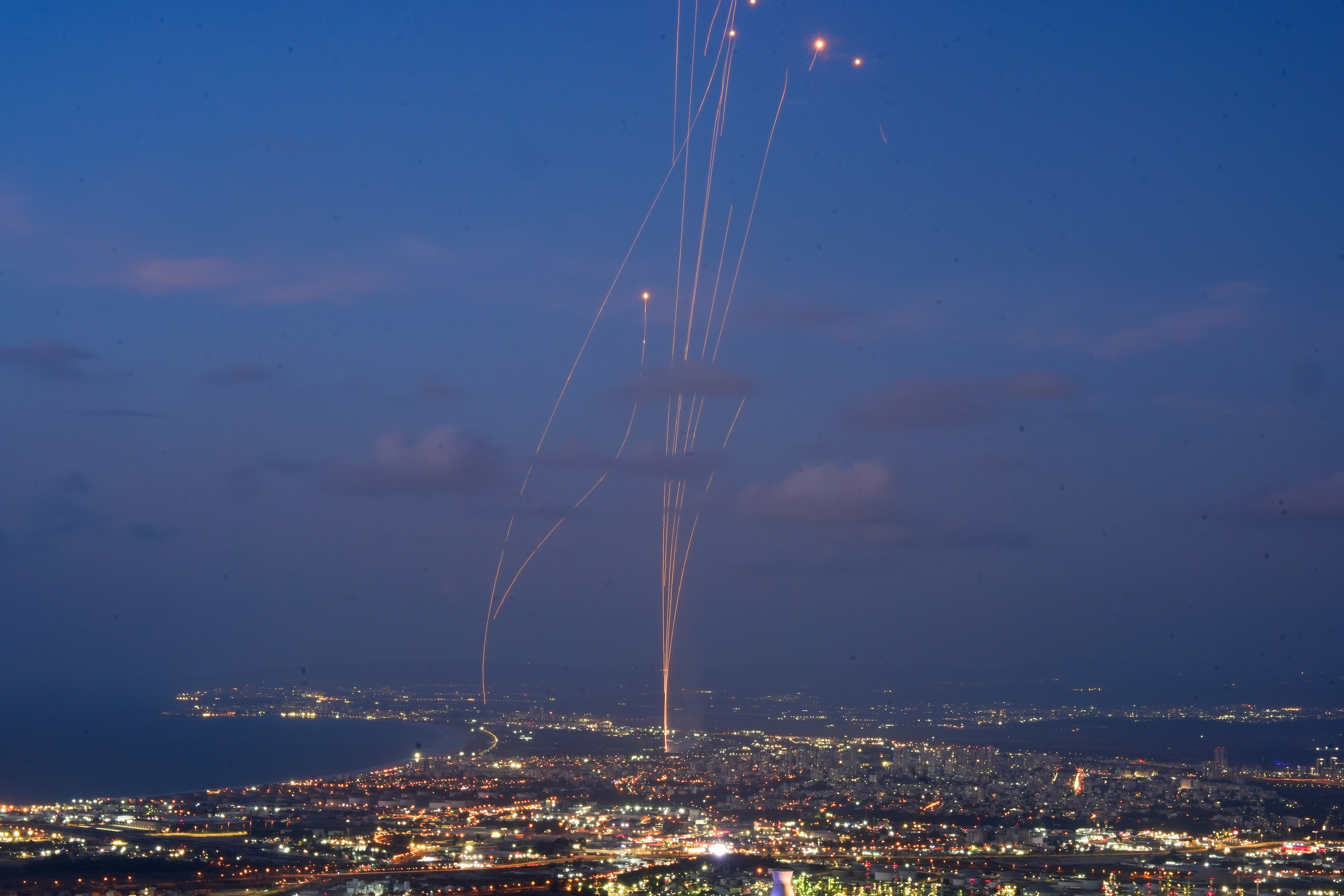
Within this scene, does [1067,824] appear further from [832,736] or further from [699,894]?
[832,736]

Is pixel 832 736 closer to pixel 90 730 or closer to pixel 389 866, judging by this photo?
pixel 389 866

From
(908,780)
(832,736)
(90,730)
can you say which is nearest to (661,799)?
(908,780)

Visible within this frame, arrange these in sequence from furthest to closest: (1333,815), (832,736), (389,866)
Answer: (832,736), (1333,815), (389,866)

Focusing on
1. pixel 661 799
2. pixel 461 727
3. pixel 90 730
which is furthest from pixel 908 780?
pixel 90 730

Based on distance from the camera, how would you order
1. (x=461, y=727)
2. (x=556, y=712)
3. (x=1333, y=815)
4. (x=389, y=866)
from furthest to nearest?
(x=556, y=712) → (x=461, y=727) → (x=1333, y=815) → (x=389, y=866)

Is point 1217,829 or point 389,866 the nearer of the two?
point 389,866

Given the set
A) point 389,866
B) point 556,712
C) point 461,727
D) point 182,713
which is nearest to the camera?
point 389,866
